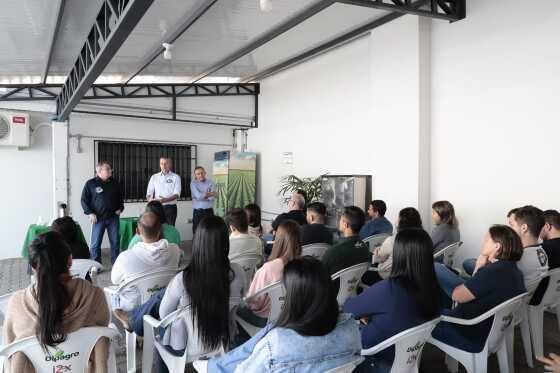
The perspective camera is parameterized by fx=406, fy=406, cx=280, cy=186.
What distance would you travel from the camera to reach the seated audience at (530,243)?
250 cm

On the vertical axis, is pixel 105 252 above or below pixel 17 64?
below

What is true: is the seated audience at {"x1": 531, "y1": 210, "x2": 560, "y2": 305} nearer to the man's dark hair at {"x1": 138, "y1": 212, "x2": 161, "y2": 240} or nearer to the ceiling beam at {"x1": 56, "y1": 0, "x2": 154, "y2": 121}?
the man's dark hair at {"x1": 138, "y1": 212, "x2": 161, "y2": 240}

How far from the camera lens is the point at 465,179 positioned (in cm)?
465

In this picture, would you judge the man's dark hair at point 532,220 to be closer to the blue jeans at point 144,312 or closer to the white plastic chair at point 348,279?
the white plastic chair at point 348,279

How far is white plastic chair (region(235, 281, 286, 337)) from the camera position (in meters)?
2.24

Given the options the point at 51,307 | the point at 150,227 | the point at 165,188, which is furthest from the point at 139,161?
the point at 51,307

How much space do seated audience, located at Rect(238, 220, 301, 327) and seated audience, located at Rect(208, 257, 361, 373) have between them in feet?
2.79

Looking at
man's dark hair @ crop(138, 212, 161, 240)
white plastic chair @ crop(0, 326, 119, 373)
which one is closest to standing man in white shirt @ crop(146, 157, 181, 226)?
man's dark hair @ crop(138, 212, 161, 240)

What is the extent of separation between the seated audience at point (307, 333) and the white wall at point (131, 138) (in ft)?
22.3

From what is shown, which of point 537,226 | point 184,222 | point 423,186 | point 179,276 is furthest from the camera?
point 184,222

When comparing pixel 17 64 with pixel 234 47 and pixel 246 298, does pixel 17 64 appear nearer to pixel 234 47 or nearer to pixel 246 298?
pixel 234 47

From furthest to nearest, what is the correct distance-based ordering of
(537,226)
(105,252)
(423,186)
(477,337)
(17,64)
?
(105,252) → (17,64) → (423,186) → (537,226) → (477,337)

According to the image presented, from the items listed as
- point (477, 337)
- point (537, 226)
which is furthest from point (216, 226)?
point (537, 226)

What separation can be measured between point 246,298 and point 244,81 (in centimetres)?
671
